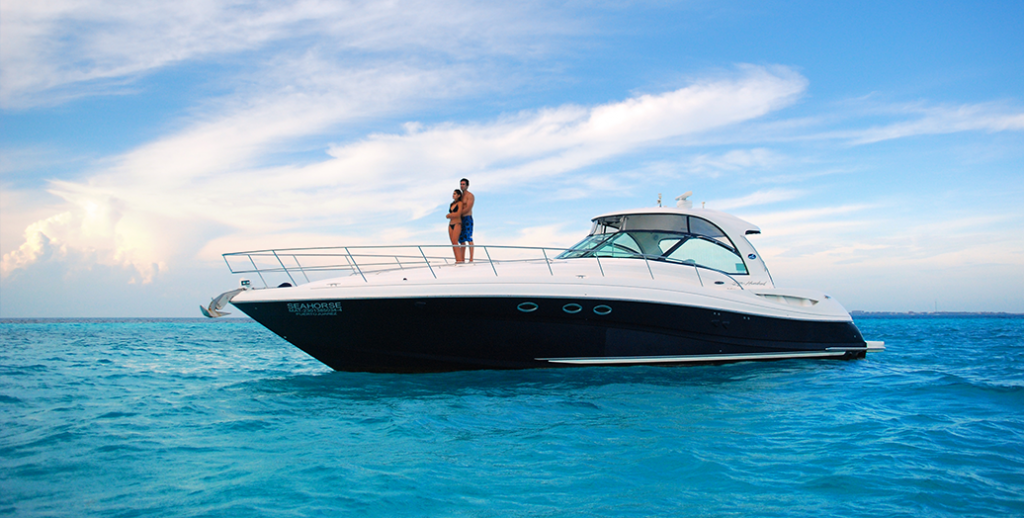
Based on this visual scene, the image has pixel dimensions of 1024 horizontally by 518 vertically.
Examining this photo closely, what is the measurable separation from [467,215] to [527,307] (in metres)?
2.72

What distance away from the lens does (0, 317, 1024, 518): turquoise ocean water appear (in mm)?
3432

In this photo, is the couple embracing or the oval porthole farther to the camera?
the couple embracing

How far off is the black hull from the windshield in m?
1.23

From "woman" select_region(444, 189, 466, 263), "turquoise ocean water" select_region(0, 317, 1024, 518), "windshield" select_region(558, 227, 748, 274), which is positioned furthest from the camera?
"woman" select_region(444, 189, 466, 263)

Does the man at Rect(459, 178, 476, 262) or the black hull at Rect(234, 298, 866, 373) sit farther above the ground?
the man at Rect(459, 178, 476, 262)

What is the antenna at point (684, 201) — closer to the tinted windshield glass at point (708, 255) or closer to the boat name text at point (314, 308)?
the tinted windshield glass at point (708, 255)

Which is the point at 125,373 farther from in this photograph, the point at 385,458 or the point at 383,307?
the point at 385,458

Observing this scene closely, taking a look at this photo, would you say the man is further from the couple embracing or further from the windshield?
the windshield

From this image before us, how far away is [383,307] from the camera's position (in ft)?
23.2

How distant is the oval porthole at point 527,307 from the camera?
283 inches

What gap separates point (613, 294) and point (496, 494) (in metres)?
4.25

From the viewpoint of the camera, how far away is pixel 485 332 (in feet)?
23.9

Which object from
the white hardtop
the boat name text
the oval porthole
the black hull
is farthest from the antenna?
the boat name text

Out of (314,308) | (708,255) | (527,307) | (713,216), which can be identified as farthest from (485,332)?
(713,216)
